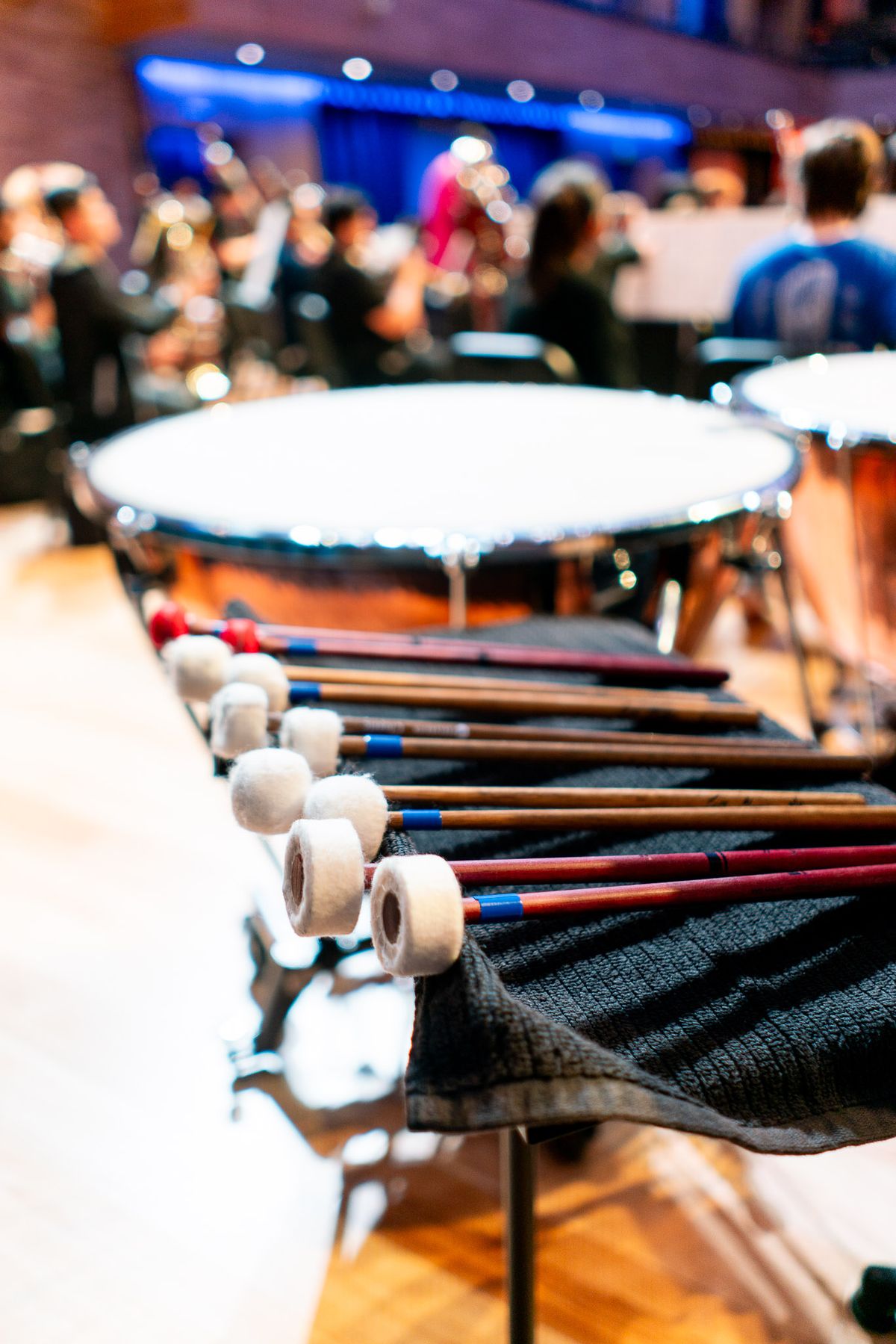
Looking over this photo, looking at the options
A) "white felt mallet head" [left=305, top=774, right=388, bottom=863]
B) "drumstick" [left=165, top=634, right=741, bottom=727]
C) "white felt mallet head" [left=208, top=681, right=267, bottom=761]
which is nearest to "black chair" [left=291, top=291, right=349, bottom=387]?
"drumstick" [left=165, top=634, right=741, bottom=727]

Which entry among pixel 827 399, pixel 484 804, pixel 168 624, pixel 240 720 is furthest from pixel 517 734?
pixel 827 399

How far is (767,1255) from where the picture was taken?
37.8 inches

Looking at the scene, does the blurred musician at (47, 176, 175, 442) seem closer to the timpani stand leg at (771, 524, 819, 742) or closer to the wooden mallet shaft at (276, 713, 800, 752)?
the timpani stand leg at (771, 524, 819, 742)

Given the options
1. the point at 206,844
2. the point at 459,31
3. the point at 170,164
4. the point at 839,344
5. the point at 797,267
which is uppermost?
the point at 459,31

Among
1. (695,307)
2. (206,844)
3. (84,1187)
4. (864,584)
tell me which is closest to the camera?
(84,1187)

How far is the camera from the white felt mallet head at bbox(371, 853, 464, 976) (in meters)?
0.48

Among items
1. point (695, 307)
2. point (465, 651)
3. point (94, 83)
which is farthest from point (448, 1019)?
point (94, 83)

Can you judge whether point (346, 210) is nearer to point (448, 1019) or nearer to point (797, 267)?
point (797, 267)

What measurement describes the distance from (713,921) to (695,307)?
3.59 meters

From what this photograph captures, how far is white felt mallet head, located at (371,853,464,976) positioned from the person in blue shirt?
1740mm

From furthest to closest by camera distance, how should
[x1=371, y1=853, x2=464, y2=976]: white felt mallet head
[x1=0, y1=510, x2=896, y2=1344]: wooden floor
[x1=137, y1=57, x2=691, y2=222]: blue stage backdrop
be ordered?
[x1=137, y1=57, x2=691, y2=222]: blue stage backdrop, [x1=0, y1=510, x2=896, y2=1344]: wooden floor, [x1=371, y1=853, x2=464, y2=976]: white felt mallet head

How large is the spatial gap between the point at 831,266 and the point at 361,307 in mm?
2665

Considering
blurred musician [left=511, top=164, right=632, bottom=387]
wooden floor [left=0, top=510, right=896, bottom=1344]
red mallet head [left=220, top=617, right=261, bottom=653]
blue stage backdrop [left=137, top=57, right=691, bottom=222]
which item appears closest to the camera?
red mallet head [left=220, top=617, right=261, bottom=653]

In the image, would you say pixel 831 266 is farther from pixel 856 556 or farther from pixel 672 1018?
pixel 672 1018
